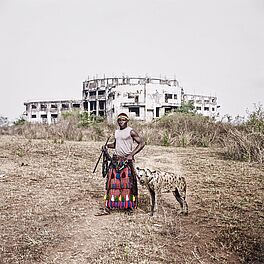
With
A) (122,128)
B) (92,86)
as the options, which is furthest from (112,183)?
(92,86)

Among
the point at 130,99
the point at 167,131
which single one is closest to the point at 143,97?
the point at 130,99

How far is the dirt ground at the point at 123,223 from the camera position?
3826mm

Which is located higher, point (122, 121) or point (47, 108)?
point (47, 108)

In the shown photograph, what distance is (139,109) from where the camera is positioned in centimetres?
4444

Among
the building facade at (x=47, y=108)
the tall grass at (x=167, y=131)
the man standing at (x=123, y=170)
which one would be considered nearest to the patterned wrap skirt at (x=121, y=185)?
the man standing at (x=123, y=170)

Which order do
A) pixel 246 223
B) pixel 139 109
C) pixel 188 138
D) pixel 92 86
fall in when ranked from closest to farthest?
pixel 246 223
pixel 188 138
pixel 139 109
pixel 92 86

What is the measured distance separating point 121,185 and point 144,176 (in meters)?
0.41

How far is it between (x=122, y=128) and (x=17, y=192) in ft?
9.67

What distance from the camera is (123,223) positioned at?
16.2ft

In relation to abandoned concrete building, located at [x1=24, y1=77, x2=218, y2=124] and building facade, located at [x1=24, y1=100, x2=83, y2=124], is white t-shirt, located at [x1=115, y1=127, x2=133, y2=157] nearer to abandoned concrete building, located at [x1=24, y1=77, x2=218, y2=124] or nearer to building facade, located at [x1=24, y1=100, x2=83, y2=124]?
abandoned concrete building, located at [x1=24, y1=77, x2=218, y2=124]

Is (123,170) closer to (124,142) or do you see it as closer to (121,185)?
(121,185)

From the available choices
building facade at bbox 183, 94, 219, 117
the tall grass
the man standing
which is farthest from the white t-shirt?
building facade at bbox 183, 94, 219, 117

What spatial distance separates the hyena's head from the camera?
525 cm

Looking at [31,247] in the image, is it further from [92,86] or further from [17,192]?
[92,86]
